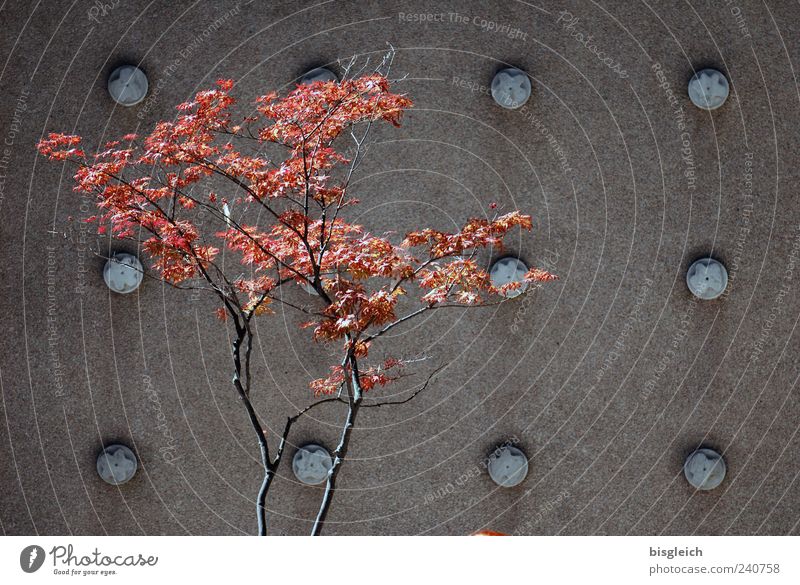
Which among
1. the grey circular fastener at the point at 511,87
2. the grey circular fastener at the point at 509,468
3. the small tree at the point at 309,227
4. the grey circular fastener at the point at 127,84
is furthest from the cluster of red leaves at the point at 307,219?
the grey circular fastener at the point at 509,468

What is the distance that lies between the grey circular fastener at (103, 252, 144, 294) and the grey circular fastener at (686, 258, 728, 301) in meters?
6.31

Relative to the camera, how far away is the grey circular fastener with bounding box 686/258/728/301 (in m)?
12.1

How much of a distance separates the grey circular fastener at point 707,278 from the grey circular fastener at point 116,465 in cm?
675

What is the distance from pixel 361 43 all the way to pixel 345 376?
5064mm

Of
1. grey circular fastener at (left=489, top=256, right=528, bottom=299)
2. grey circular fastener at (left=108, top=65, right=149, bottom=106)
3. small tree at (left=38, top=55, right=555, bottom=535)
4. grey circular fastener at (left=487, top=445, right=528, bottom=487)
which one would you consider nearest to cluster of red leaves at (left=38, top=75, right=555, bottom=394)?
Result: small tree at (left=38, top=55, right=555, bottom=535)

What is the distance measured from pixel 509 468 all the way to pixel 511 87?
4354 millimetres

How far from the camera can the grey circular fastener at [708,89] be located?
12008 millimetres

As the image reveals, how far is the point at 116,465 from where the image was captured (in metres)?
12.1

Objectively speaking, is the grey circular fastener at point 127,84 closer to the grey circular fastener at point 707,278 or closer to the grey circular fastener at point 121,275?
the grey circular fastener at point 121,275

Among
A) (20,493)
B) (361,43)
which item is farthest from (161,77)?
(20,493)

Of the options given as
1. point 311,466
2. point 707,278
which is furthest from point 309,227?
point 707,278

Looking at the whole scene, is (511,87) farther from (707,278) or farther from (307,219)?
(307,219)

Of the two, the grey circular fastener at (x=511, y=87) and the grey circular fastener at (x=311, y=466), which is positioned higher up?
the grey circular fastener at (x=511, y=87)

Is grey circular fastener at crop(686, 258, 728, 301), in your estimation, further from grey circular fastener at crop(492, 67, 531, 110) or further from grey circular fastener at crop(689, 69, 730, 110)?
grey circular fastener at crop(492, 67, 531, 110)
